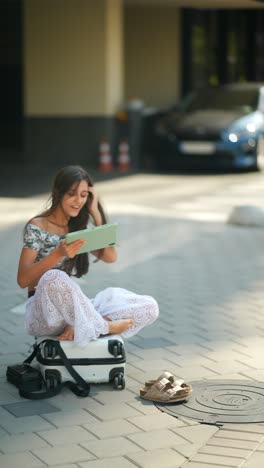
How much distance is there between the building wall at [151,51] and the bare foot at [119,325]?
57.9 feet

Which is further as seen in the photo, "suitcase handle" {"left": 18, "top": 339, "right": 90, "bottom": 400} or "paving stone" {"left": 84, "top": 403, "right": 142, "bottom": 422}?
"suitcase handle" {"left": 18, "top": 339, "right": 90, "bottom": 400}

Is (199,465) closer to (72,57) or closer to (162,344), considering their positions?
(162,344)

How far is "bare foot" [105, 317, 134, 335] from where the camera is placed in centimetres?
638

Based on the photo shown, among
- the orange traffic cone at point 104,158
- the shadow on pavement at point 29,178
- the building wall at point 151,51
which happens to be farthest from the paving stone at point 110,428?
the building wall at point 151,51

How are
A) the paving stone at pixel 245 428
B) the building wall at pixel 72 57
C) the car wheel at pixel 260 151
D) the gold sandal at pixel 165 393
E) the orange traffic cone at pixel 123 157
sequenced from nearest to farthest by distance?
the paving stone at pixel 245 428 → the gold sandal at pixel 165 393 → the car wheel at pixel 260 151 → the orange traffic cone at pixel 123 157 → the building wall at pixel 72 57

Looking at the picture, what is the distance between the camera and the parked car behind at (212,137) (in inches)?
737

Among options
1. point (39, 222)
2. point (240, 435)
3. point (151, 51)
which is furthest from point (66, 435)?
point (151, 51)

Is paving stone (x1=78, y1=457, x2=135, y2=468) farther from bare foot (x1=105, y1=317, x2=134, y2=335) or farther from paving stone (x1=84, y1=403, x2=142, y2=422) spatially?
bare foot (x1=105, y1=317, x2=134, y2=335)

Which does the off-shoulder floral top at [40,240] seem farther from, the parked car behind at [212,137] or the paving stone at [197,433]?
the parked car behind at [212,137]

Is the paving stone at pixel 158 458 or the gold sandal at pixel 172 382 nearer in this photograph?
the paving stone at pixel 158 458

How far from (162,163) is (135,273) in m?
9.85

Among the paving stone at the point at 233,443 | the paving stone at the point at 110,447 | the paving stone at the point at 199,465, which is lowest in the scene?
the paving stone at the point at 233,443

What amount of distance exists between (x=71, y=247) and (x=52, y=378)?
0.76m

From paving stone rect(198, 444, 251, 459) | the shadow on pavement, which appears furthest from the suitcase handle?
the shadow on pavement
